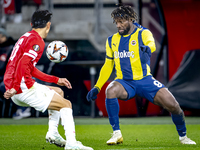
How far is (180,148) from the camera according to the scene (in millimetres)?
3844

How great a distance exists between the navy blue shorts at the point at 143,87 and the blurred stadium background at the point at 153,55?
12.7 ft

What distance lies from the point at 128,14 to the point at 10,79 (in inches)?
67.2

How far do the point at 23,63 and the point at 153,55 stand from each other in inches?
253

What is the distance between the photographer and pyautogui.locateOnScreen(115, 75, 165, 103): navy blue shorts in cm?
421

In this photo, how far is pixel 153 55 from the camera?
31.0 ft

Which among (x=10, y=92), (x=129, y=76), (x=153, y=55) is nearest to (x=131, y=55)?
(x=129, y=76)

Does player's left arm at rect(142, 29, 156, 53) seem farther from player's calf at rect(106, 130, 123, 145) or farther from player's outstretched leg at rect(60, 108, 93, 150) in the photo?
player's outstretched leg at rect(60, 108, 93, 150)

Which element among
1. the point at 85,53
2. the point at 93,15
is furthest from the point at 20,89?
the point at 93,15

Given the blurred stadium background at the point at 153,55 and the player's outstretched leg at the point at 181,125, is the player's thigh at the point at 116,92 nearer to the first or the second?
the player's outstretched leg at the point at 181,125

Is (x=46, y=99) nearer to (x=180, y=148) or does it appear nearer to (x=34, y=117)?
(x=180, y=148)

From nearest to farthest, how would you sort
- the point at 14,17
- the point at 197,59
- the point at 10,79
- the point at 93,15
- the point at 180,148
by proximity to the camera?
the point at 10,79
the point at 180,148
the point at 197,59
the point at 14,17
the point at 93,15

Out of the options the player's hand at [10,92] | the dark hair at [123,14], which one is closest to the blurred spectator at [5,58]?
the dark hair at [123,14]

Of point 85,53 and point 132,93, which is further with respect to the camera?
point 85,53

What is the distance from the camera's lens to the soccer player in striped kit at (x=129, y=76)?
13.7ft
